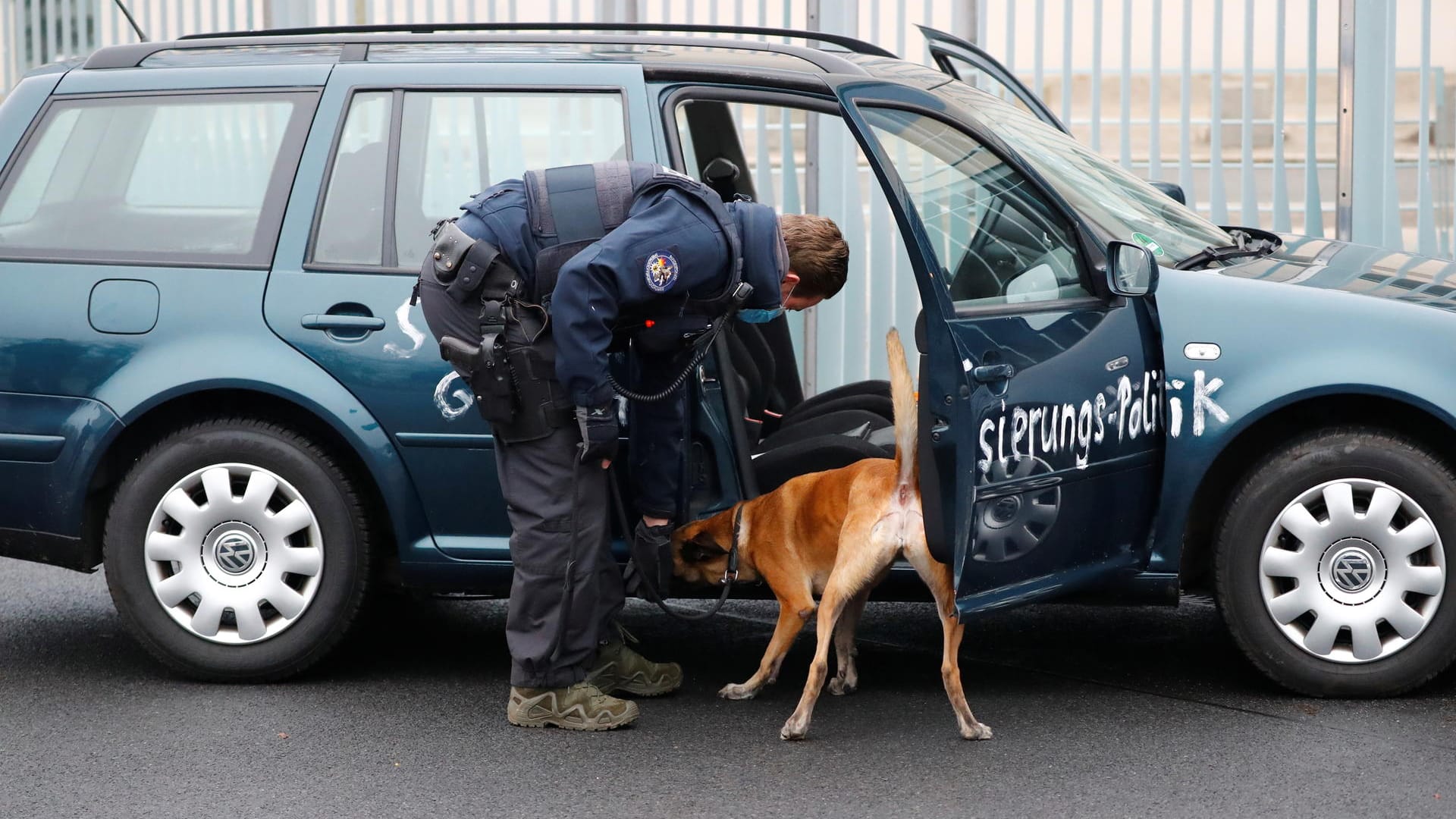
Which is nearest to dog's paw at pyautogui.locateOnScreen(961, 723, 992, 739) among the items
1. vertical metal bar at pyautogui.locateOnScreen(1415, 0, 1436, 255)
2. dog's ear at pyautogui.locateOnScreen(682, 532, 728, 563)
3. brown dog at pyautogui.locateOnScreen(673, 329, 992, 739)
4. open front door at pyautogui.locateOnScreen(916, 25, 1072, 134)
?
brown dog at pyautogui.locateOnScreen(673, 329, 992, 739)

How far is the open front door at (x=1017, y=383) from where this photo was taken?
139 inches

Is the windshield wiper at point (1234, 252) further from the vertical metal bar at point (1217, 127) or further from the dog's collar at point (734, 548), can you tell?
the vertical metal bar at point (1217, 127)

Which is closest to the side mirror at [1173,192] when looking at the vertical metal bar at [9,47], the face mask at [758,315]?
the face mask at [758,315]

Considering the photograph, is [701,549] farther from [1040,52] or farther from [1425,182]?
[1425,182]

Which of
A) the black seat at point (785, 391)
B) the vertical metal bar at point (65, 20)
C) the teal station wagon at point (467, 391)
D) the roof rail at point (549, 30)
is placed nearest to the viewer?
the teal station wagon at point (467, 391)

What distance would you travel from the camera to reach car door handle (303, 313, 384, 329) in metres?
3.88

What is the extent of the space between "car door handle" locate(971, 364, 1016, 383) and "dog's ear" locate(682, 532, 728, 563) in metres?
0.84

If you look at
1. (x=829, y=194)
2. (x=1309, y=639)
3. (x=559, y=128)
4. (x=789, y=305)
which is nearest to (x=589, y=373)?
(x=789, y=305)

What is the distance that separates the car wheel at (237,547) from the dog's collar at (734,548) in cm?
97

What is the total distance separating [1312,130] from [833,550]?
423 cm

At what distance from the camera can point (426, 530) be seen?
3.96 metres

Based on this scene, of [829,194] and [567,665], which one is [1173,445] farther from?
[829,194]

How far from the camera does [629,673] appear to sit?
4070 millimetres

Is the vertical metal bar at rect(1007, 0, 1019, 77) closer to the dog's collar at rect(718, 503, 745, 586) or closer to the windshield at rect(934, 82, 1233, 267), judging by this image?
the windshield at rect(934, 82, 1233, 267)
